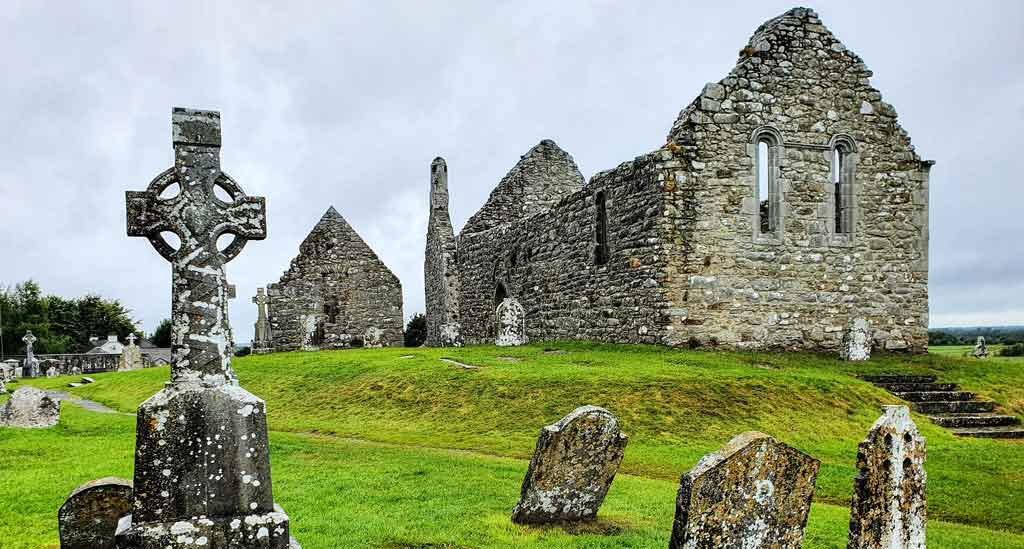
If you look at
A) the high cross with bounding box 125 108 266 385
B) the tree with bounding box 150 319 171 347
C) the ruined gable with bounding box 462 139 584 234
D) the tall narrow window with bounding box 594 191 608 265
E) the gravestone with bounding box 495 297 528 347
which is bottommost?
the tree with bounding box 150 319 171 347

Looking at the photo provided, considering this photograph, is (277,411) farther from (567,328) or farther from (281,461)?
(567,328)

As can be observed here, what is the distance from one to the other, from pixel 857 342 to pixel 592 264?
6775 mm

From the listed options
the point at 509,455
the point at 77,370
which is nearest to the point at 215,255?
the point at 509,455

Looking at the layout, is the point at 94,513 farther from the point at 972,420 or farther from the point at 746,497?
the point at 972,420

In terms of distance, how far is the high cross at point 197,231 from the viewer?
4.85 meters

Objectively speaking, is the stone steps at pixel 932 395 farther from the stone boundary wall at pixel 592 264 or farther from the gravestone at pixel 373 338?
the gravestone at pixel 373 338

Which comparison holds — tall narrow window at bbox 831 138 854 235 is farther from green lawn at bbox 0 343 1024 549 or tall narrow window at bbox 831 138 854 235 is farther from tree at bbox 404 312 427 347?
tree at bbox 404 312 427 347

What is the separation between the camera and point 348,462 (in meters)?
9.95

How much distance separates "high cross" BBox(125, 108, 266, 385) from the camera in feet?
15.9

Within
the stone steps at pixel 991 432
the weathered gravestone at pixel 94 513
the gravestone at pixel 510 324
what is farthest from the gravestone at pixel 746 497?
the gravestone at pixel 510 324

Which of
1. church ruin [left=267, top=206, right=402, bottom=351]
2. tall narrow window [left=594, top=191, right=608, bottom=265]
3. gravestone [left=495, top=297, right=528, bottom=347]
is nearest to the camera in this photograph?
tall narrow window [left=594, top=191, right=608, bottom=265]

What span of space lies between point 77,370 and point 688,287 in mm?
35884

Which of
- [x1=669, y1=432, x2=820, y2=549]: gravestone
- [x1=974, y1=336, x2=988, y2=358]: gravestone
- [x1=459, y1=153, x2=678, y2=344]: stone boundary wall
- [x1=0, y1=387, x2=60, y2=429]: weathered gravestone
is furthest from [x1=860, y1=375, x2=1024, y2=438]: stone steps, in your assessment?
[x1=974, y1=336, x2=988, y2=358]: gravestone

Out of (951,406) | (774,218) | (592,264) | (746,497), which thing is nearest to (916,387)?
(951,406)
